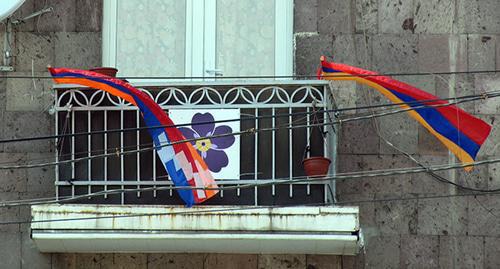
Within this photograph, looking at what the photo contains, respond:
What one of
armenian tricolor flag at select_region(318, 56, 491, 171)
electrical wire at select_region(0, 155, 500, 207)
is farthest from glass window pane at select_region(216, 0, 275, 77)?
electrical wire at select_region(0, 155, 500, 207)

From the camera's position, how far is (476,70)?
575 inches

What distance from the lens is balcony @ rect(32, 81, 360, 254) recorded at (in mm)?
13281

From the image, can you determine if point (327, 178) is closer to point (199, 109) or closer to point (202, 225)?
point (202, 225)

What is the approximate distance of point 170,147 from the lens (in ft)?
44.4

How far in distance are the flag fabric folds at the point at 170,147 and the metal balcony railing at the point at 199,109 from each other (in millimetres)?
315

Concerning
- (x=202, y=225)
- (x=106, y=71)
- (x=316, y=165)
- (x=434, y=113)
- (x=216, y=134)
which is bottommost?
(x=202, y=225)

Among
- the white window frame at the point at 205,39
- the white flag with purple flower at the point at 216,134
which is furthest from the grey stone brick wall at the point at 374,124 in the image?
the white flag with purple flower at the point at 216,134

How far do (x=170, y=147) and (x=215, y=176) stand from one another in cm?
62

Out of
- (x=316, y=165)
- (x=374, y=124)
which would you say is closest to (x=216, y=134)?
(x=316, y=165)

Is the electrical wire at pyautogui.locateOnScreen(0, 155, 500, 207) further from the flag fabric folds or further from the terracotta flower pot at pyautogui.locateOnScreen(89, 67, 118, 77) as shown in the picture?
the terracotta flower pot at pyautogui.locateOnScreen(89, 67, 118, 77)

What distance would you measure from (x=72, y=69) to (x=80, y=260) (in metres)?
2.22

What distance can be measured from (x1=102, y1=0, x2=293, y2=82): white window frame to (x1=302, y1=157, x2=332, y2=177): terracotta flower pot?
1764mm

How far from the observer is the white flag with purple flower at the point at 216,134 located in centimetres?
1375

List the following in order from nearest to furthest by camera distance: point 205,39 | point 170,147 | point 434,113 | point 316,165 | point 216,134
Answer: point 316,165
point 170,147
point 434,113
point 216,134
point 205,39
